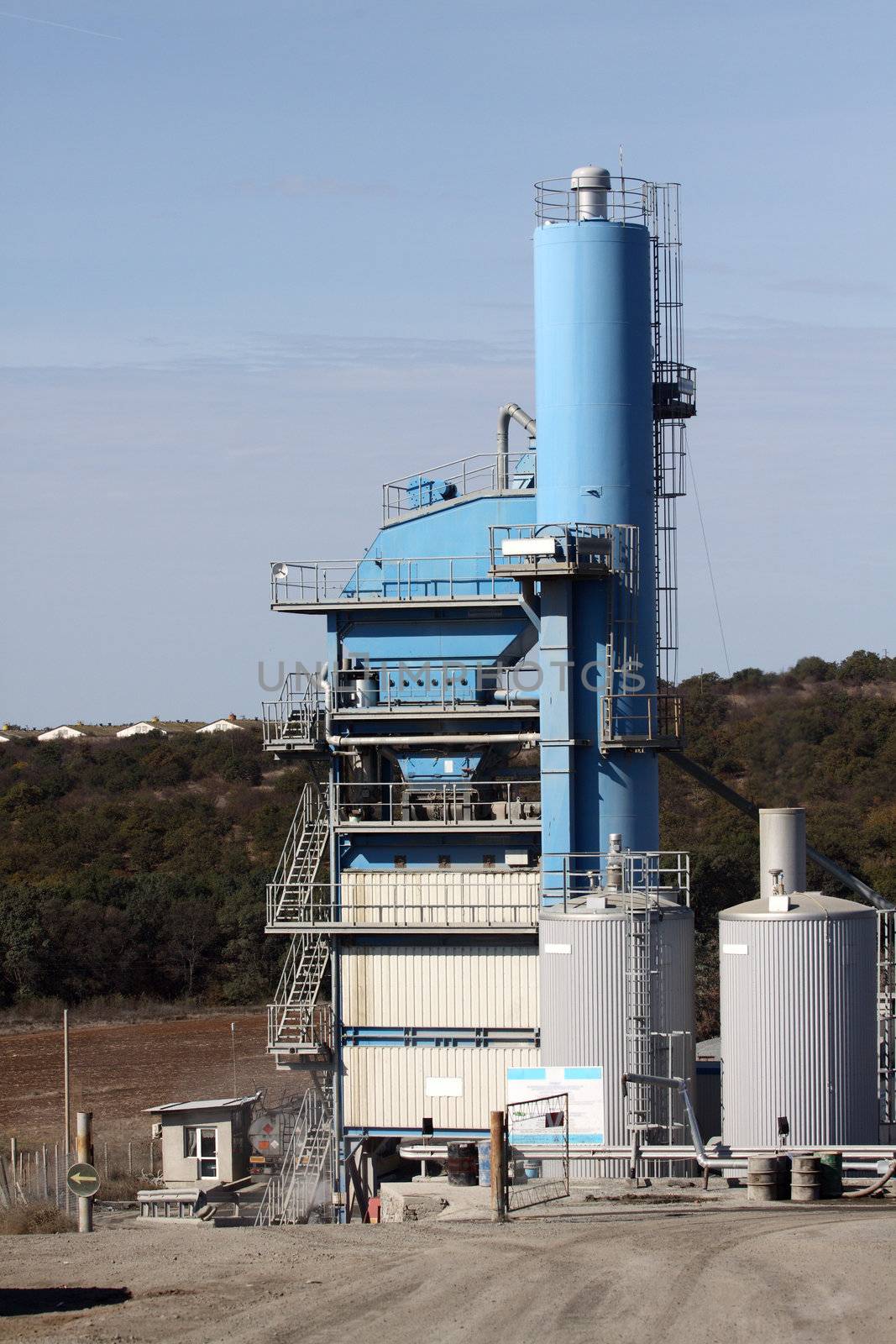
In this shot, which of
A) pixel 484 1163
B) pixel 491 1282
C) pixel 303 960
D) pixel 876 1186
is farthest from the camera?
pixel 303 960

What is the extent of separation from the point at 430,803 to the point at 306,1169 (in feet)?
21.8

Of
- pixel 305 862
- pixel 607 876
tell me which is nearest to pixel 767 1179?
pixel 607 876

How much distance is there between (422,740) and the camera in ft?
112

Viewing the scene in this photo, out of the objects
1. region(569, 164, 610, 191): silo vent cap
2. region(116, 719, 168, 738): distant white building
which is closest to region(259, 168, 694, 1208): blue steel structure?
region(569, 164, 610, 191): silo vent cap

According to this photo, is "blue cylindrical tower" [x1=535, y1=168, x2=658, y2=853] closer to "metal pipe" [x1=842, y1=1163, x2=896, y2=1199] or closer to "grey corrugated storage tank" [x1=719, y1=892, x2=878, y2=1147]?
"grey corrugated storage tank" [x1=719, y1=892, x2=878, y2=1147]

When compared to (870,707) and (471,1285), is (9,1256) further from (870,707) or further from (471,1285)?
(870,707)

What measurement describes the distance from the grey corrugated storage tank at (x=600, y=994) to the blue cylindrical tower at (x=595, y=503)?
2494 mm

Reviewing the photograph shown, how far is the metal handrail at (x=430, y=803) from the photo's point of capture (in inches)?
1328

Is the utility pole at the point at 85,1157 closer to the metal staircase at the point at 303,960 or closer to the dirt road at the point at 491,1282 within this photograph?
the dirt road at the point at 491,1282

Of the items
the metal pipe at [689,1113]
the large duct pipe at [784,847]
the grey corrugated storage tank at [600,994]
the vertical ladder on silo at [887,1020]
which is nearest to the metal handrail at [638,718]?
the grey corrugated storage tank at [600,994]

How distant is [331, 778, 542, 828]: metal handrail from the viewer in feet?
111

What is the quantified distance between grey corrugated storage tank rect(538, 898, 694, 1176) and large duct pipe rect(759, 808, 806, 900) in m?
1.91


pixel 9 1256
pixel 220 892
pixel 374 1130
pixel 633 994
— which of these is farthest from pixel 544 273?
pixel 220 892

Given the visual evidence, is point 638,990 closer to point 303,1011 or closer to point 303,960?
point 303,1011
